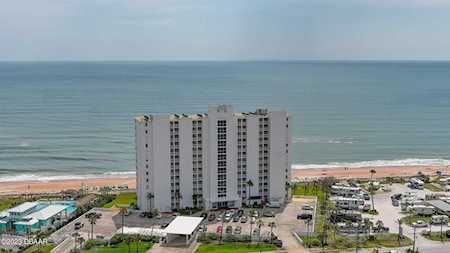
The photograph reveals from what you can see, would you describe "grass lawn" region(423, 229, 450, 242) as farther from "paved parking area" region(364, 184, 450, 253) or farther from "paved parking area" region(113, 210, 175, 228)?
"paved parking area" region(113, 210, 175, 228)

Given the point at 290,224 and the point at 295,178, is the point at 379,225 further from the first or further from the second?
the point at 295,178

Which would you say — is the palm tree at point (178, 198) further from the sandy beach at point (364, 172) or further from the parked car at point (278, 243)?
the sandy beach at point (364, 172)

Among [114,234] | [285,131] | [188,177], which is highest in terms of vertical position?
[285,131]

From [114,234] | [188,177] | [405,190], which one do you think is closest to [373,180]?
[405,190]

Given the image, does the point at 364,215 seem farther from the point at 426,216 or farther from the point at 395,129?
the point at 395,129

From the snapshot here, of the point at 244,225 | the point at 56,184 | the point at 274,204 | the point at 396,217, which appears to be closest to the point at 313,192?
the point at 274,204

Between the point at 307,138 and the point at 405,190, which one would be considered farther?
the point at 307,138
